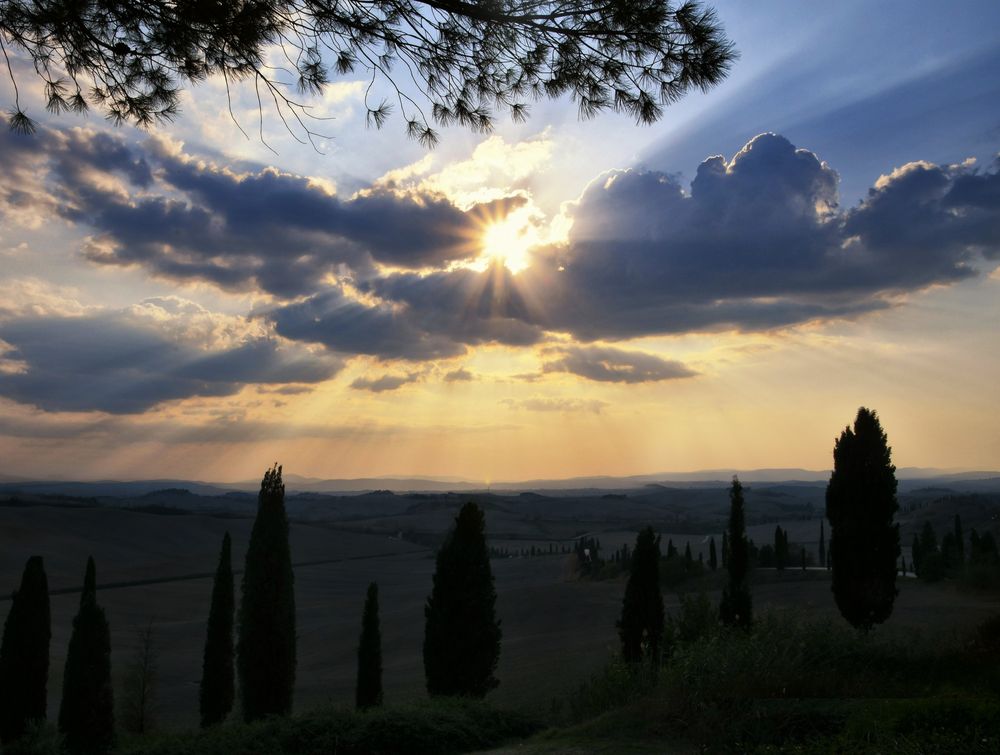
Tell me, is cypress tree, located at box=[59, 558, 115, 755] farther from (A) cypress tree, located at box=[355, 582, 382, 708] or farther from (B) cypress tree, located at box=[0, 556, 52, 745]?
(A) cypress tree, located at box=[355, 582, 382, 708]

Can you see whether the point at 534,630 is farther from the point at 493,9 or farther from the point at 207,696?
the point at 493,9

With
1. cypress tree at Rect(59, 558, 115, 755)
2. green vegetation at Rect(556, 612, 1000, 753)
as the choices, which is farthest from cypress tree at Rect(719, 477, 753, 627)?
cypress tree at Rect(59, 558, 115, 755)

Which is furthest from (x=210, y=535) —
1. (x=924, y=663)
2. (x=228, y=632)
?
(x=924, y=663)

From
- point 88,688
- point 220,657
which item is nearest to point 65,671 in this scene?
point 88,688

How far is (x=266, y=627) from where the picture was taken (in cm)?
2088

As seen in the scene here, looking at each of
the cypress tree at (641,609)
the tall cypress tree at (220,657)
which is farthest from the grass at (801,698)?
the tall cypress tree at (220,657)

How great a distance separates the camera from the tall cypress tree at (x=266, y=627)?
2069 cm

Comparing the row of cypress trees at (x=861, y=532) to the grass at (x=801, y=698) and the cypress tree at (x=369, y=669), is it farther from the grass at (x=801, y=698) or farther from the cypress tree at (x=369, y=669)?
the grass at (x=801, y=698)

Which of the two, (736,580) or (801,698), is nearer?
(801,698)

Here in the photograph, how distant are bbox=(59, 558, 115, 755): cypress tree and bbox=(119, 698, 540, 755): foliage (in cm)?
1221

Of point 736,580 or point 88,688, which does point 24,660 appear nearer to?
point 88,688

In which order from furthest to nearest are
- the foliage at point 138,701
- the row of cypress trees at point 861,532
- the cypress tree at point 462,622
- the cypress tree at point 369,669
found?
the foliage at point 138,701
the cypress tree at point 369,669
the row of cypress trees at point 861,532
the cypress tree at point 462,622

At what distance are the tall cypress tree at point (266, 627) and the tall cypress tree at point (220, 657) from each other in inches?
173

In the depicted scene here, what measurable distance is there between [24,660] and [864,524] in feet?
80.6
